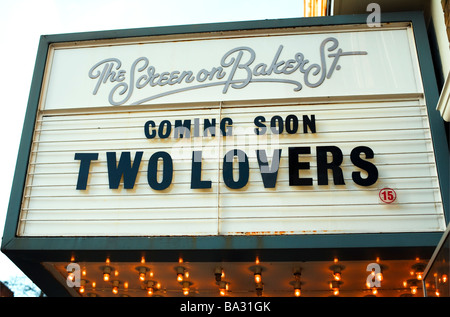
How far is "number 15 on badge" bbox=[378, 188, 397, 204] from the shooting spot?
7551mm

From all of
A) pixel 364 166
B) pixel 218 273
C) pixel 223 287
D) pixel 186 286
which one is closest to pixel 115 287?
pixel 186 286

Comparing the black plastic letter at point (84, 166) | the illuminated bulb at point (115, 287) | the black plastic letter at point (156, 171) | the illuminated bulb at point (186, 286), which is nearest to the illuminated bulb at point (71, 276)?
the illuminated bulb at point (115, 287)

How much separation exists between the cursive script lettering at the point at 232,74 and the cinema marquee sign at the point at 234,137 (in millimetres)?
25

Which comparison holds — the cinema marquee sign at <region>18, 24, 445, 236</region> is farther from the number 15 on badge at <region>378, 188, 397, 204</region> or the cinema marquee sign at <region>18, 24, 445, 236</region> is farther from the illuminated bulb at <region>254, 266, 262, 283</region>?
the illuminated bulb at <region>254, 266, 262, 283</region>

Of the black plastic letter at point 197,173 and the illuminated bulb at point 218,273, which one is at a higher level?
the black plastic letter at point 197,173

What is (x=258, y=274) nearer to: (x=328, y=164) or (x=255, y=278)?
(x=255, y=278)

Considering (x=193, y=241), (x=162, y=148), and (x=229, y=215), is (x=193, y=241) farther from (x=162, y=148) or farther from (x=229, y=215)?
(x=162, y=148)

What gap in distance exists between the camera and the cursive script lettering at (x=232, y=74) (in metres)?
8.74

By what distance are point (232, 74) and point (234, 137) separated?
1210mm

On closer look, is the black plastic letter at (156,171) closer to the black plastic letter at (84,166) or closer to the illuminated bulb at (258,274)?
the black plastic letter at (84,166)

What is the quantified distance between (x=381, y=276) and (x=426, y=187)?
1.57 metres

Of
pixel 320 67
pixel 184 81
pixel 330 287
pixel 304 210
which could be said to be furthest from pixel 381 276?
pixel 184 81

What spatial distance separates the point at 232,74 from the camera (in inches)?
349

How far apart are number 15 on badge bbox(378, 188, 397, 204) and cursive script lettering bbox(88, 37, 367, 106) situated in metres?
2.08
